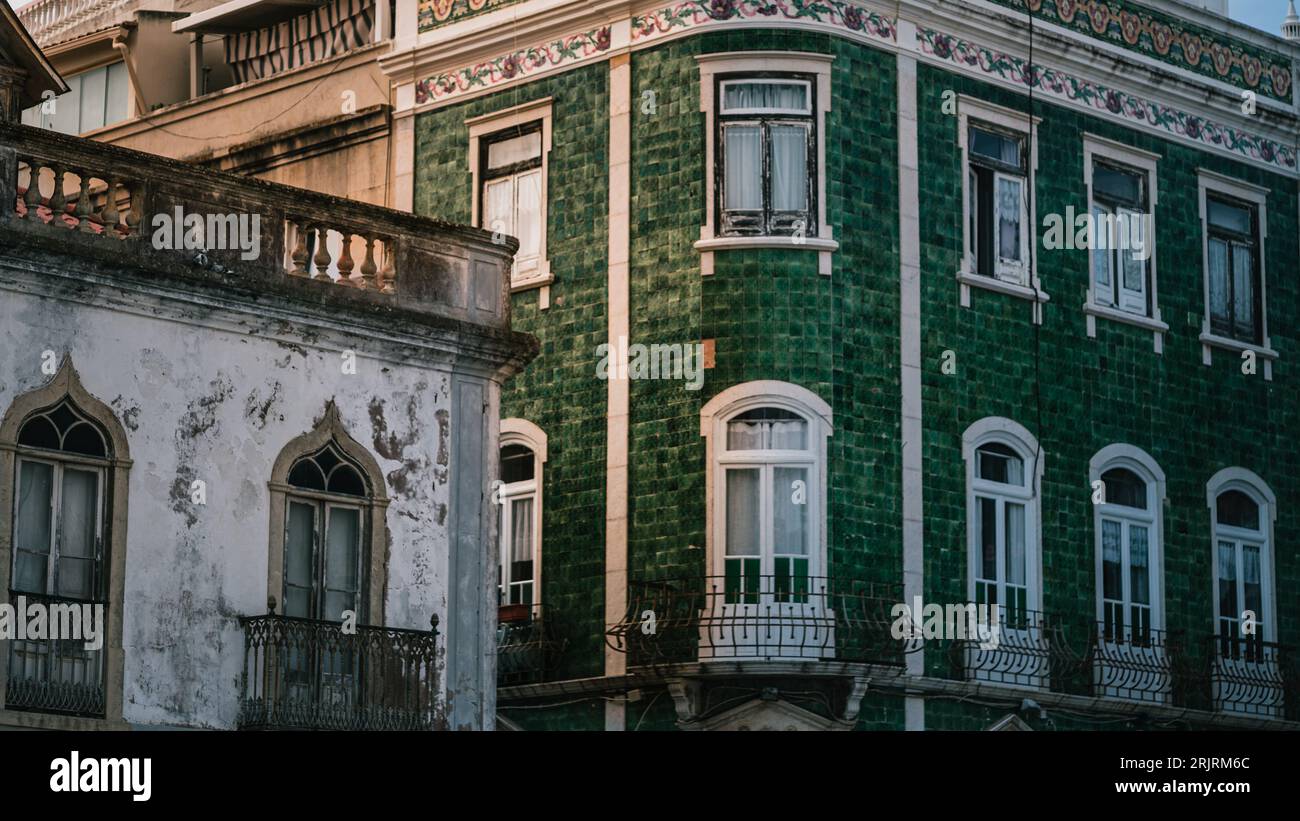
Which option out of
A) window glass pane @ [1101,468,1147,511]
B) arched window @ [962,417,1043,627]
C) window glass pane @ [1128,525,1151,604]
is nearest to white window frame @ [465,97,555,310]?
arched window @ [962,417,1043,627]

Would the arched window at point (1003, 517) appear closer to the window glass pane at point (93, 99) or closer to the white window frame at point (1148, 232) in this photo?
the white window frame at point (1148, 232)

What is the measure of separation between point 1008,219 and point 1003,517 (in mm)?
3726

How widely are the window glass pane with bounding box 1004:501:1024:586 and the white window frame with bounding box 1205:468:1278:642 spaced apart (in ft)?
11.6

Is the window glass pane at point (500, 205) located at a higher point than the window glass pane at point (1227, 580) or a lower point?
higher

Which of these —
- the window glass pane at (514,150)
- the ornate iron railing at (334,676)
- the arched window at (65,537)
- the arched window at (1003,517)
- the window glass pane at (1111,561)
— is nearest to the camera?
the arched window at (65,537)

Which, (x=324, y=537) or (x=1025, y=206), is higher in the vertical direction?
(x=1025, y=206)

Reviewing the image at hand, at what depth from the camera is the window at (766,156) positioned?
3222 cm

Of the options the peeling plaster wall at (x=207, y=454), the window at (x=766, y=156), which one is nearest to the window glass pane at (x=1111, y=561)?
the window at (x=766, y=156)

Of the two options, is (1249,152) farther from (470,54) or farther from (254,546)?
(254,546)

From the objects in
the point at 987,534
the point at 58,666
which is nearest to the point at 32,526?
the point at 58,666

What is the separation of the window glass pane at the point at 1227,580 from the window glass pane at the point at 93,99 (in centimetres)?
1665

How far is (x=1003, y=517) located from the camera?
3356 cm

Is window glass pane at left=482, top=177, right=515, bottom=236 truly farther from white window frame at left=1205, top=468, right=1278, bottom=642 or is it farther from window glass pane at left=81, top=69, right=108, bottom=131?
white window frame at left=1205, top=468, right=1278, bottom=642

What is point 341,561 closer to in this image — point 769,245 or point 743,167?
point 769,245
